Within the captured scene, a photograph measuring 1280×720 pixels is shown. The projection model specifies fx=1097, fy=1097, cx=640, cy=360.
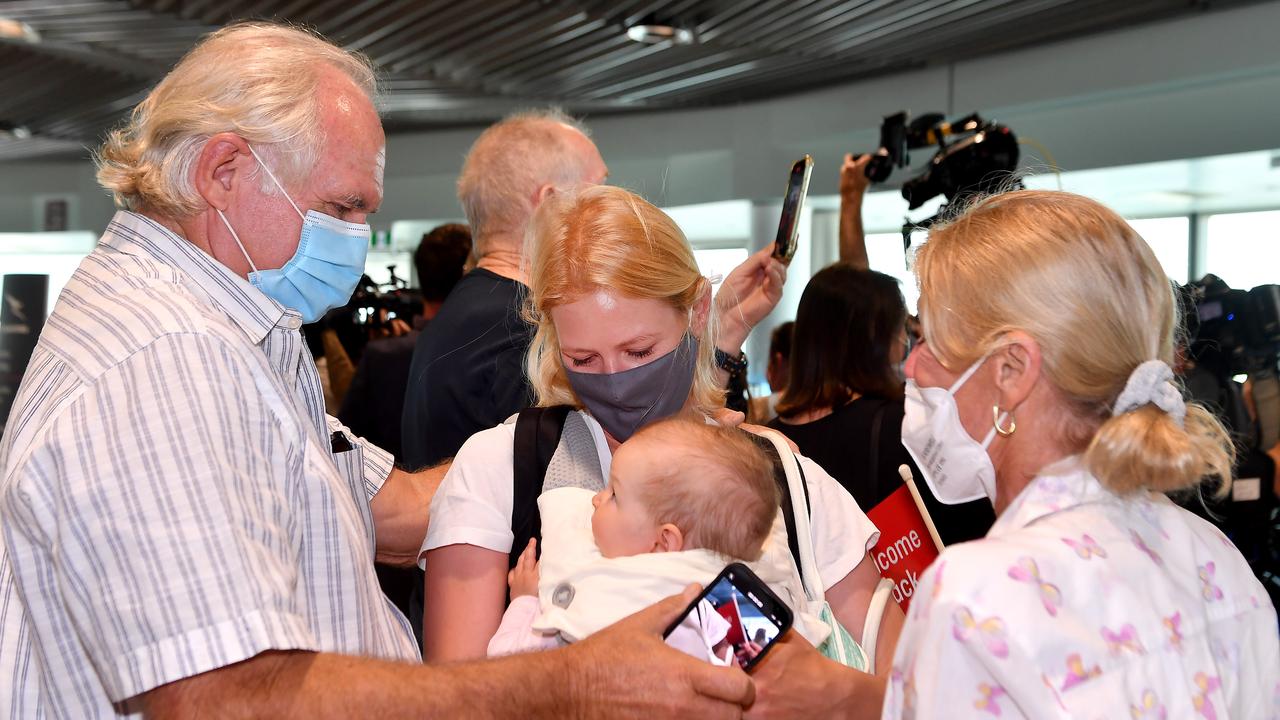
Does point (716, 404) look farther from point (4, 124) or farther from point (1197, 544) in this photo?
point (4, 124)

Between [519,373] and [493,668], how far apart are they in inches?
49.0

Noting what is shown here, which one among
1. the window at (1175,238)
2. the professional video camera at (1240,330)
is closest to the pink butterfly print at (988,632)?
the professional video camera at (1240,330)

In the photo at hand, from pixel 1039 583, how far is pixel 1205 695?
0.24 m

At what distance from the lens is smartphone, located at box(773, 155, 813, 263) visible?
2.44 metres

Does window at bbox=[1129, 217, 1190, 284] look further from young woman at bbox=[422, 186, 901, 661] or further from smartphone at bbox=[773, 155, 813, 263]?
young woman at bbox=[422, 186, 901, 661]

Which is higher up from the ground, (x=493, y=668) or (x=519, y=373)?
(x=519, y=373)

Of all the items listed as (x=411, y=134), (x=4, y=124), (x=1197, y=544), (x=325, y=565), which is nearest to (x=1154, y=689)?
(x=1197, y=544)

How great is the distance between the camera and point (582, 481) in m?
1.77

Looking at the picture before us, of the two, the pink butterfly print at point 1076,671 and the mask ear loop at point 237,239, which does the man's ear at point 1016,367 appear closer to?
the pink butterfly print at point 1076,671

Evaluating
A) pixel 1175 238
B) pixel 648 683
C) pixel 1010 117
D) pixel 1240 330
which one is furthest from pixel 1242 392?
pixel 1175 238

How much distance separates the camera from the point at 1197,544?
1370 mm

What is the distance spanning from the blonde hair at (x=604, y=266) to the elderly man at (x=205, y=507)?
0.43m

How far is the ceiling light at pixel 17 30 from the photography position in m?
6.94

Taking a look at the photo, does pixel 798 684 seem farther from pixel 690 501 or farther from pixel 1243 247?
pixel 1243 247
